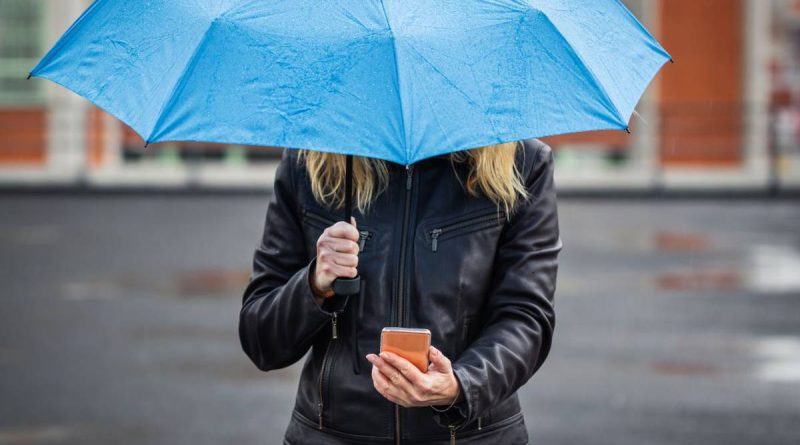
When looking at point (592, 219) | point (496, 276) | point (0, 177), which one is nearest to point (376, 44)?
point (496, 276)

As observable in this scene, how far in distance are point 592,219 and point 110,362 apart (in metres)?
9.51

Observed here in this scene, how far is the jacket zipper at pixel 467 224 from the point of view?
2559 mm

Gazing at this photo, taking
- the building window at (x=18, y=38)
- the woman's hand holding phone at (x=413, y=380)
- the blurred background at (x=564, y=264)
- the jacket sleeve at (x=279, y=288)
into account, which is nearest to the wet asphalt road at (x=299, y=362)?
the blurred background at (x=564, y=264)

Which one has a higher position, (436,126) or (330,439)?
(436,126)

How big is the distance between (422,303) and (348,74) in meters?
0.53

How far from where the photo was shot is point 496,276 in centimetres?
264

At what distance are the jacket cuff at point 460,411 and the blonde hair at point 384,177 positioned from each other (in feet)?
1.26

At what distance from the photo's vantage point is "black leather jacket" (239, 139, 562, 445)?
8.34 ft

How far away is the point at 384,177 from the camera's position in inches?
102

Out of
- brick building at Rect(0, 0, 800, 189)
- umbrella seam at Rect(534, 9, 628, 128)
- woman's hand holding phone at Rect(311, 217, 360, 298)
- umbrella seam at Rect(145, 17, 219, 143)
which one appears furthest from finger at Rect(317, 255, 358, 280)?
brick building at Rect(0, 0, 800, 189)

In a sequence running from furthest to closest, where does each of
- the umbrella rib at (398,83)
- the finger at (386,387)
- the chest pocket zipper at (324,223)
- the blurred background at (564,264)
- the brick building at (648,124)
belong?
the brick building at (648,124), the blurred background at (564,264), the chest pocket zipper at (324,223), the finger at (386,387), the umbrella rib at (398,83)

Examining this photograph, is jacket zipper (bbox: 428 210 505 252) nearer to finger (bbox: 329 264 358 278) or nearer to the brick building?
finger (bbox: 329 264 358 278)

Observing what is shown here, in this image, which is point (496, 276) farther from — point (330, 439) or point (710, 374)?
point (710, 374)

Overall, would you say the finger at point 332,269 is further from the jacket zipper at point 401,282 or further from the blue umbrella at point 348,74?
the jacket zipper at point 401,282
